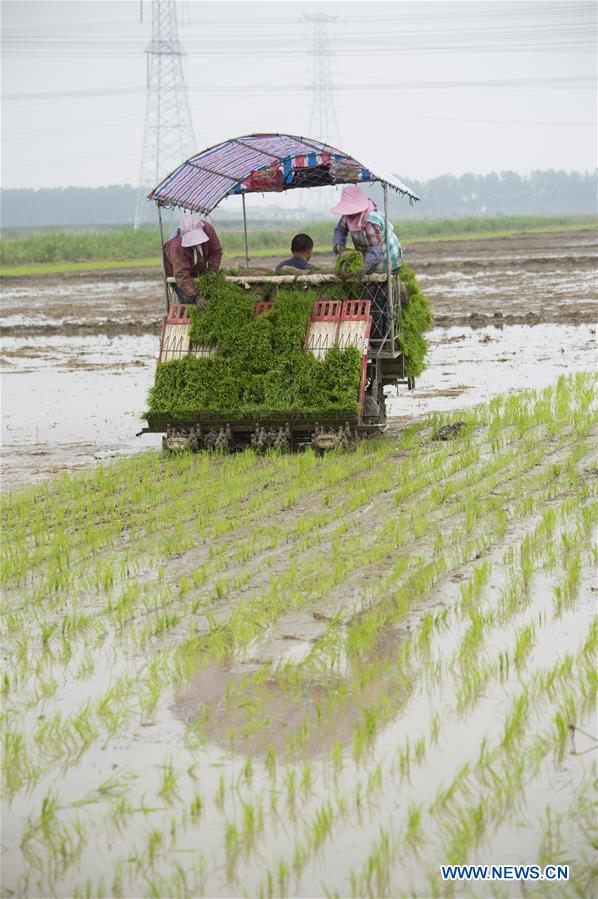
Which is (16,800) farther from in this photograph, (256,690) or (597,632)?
(597,632)

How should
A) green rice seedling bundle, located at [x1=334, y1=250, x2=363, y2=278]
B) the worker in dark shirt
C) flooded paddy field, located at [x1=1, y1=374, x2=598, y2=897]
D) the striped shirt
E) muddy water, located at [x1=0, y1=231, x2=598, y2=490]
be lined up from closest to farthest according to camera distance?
flooded paddy field, located at [x1=1, y1=374, x2=598, y2=897] → green rice seedling bundle, located at [x1=334, y1=250, x2=363, y2=278] → the striped shirt → the worker in dark shirt → muddy water, located at [x1=0, y1=231, x2=598, y2=490]

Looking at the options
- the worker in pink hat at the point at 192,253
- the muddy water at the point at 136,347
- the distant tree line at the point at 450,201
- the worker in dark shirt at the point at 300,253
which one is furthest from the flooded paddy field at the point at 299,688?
the distant tree line at the point at 450,201

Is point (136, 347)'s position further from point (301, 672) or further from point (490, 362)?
point (301, 672)

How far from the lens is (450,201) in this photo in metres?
176

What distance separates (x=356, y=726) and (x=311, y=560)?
231cm

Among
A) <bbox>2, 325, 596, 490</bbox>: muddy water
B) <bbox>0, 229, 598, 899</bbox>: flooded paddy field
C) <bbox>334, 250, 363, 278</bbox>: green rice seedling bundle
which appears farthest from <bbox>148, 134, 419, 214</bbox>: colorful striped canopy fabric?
<bbox>0, 229, 598, 899</bbox>: flooded paddy field

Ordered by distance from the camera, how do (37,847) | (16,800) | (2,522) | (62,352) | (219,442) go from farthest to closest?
(62,352) < (219,442) < (2,522) < (16,800) < (37,847)

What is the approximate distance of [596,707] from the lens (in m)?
4.80

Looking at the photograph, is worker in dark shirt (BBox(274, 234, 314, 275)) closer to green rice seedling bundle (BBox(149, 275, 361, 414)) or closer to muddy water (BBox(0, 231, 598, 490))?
green rice seedling bundle (BBox(149, 275, 361, 414))

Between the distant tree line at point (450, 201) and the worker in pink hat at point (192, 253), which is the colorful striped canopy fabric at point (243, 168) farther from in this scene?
the distant tree line at point (450, 201)

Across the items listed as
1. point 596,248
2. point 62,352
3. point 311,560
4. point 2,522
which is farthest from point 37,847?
point 596,248

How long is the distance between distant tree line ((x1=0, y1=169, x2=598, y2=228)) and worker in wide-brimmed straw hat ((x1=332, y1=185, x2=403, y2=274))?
151899mm

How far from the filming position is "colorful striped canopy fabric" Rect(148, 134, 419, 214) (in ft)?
36.1

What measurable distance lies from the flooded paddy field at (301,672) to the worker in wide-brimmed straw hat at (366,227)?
5.73 feet
